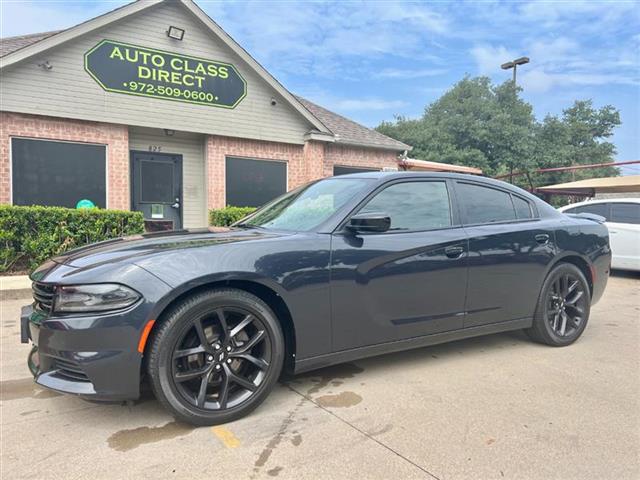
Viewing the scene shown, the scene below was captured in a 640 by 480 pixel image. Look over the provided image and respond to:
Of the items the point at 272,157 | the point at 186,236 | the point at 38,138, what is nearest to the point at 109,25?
the point at 38,138

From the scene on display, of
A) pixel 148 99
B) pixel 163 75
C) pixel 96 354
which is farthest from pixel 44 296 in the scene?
pixel 163 75

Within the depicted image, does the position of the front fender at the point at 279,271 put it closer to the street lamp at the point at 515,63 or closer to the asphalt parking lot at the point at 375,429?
the asphalt parking lot at the point at 375,429

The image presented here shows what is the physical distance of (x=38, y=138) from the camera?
9062 mm

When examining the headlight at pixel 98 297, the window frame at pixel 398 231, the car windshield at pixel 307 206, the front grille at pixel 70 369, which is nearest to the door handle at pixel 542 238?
the window frame at pixel 398 231

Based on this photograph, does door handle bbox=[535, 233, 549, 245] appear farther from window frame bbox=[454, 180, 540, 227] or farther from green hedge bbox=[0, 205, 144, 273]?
green hedge bbox=[0, 205, 144, 273]

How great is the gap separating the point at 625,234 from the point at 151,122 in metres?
9.83

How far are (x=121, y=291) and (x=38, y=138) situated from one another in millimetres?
8275

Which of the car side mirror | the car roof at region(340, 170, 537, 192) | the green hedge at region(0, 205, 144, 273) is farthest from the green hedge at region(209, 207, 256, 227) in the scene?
the car side mirror

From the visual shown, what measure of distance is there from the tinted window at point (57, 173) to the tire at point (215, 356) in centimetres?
815

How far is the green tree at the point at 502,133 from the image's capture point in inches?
1129

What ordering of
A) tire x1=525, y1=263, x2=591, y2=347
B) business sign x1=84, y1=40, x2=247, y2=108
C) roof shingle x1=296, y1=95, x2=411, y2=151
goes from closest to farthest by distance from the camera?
1. tire x1=525, y1=263, x2=591, y2=347
2. business sign x1=84, y1=40, x2=247, y2=108
3. roof shingle x1=296, y1=95, x2=411, y2=151

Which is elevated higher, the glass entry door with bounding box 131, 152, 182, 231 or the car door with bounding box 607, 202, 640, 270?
the glass entry door with bounding box 131, 152, 182, 231

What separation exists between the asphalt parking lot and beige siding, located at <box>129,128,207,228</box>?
300 inches

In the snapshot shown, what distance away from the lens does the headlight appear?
8.03 feet
